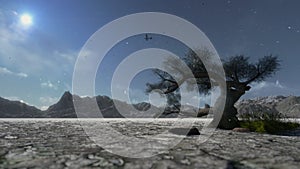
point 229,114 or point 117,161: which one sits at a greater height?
point 229,114

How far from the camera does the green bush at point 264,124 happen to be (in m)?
13.1

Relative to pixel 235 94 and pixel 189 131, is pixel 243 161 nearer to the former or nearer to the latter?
pixel 189 131

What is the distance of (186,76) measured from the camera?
47.5 ft

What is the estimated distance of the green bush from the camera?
13.1 m

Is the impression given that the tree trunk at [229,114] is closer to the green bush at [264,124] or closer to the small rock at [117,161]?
the green bush at [264,124]

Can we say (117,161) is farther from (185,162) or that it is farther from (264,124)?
(264,124)

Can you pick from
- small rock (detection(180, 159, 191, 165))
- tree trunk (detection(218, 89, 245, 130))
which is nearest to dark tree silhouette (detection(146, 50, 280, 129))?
tree trunk (detection(218, 89, 245, 130))

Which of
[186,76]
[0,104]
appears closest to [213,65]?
[186,76]

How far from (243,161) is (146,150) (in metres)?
2.03

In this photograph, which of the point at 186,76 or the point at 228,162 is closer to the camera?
the point at 228,162

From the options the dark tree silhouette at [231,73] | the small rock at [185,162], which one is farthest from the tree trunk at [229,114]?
the small rock at [185,162]

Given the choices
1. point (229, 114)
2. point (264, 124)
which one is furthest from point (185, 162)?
point (264, 124)

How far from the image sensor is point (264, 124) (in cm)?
Result: 1372

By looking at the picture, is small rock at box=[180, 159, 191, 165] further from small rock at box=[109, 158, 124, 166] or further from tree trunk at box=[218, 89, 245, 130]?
tree trunk at box=[218, 89, 245, 130]
